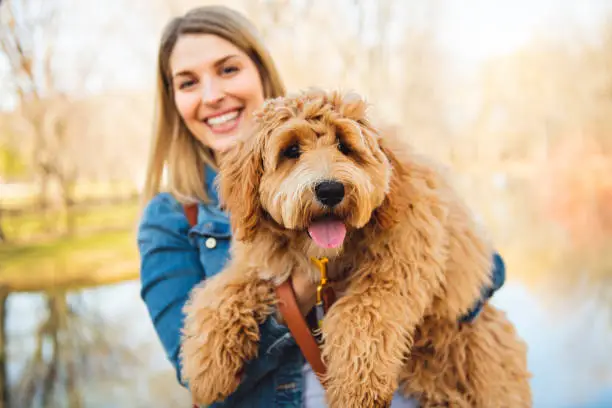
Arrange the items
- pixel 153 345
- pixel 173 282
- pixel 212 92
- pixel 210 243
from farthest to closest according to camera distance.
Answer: pixel 153 345 → pixel 212 92 → pixel 210 243 → pixel 173 282

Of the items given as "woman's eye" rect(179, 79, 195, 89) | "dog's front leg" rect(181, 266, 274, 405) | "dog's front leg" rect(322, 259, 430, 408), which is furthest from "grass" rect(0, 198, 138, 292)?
"dog's front leg" rect(322, 259, 430, 408)

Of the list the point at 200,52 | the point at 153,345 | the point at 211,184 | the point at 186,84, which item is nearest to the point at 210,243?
the point at 211,184

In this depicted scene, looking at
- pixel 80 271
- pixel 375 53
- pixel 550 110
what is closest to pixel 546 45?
pixel 550 110

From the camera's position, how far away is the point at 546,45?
7.85m

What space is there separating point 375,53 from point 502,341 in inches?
251

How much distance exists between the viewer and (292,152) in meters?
1.62

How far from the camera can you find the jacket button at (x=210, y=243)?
78.9 inches

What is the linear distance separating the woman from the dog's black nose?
1.19ft

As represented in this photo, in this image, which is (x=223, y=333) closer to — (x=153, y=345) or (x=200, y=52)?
(x=200, y=52)

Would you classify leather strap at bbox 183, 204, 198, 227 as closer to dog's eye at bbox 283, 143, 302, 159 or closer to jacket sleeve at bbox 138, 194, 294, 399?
jacket sleeve at bbox 138, 194, 294, 399

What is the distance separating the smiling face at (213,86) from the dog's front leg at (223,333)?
67 centimetres

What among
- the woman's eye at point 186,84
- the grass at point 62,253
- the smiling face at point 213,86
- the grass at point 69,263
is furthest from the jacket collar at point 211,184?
the grass at point 62,253

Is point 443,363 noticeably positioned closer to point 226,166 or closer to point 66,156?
point 226,166

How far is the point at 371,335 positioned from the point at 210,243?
2.61 feet
